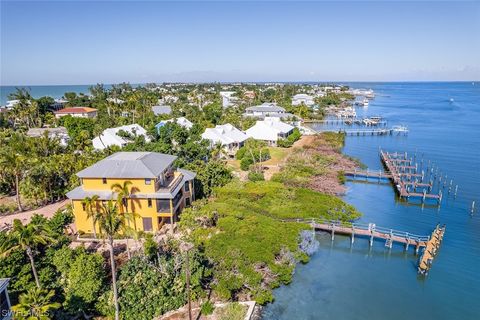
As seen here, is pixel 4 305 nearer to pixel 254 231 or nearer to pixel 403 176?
pixel 254 231

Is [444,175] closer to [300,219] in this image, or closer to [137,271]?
[300,219]

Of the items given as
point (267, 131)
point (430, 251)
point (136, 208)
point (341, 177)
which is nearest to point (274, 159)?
point (341, 177)

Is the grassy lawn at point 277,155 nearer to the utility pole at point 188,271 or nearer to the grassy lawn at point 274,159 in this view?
the grassy lawn at point 274,159

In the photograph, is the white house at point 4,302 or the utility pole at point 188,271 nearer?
the white house at point 4,302

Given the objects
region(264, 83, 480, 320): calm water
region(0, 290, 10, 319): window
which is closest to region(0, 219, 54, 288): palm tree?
region(0, 290, 10, 319): window

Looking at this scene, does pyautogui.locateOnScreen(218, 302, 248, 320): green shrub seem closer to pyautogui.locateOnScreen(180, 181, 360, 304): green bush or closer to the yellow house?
pyautogui.locateOnScreen(180, 181, 360, 304): green bush

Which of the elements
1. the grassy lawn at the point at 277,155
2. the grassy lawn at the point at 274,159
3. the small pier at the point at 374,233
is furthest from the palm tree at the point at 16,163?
the grassy lawn at the point at 277,155
